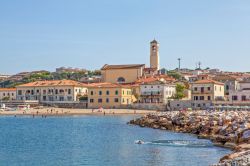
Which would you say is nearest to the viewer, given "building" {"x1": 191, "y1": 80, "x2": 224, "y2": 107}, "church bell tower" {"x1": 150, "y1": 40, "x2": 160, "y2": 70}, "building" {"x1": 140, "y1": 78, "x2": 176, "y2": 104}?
"building" {"x1": 191, "y1": 80, "x2": 224, "y2": 107}

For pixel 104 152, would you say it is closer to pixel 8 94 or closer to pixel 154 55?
pixel 8 94

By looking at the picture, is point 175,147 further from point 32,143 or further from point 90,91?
point 90,91

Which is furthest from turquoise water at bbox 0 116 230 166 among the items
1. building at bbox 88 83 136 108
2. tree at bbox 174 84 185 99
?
building at bbox 88 83 136 108

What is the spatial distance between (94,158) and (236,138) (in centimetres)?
1121

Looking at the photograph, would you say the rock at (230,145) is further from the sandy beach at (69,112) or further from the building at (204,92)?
the building at (204,92)

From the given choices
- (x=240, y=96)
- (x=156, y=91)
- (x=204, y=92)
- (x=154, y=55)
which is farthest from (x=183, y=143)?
(x=154, y=55)

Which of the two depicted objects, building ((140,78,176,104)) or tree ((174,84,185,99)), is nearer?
tree ((174,84,185,99))

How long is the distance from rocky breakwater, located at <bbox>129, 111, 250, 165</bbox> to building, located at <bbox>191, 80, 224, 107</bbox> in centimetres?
2609

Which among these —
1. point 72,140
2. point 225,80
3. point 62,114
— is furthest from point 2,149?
point 225,80

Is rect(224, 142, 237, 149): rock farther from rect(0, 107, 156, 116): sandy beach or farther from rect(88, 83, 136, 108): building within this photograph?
rect(88, 83, 136, 108): building

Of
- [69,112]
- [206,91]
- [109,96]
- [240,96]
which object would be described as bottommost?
[69,112]

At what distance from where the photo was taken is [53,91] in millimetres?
107625

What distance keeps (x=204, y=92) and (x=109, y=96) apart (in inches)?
756

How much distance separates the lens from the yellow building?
299 ft
